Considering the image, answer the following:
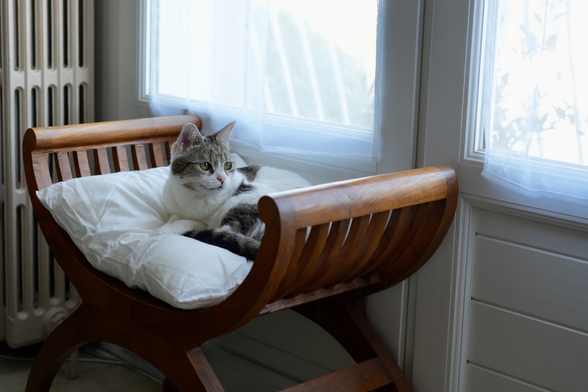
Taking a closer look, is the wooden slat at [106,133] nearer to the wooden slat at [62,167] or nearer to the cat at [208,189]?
the wooden slat at [62,167]

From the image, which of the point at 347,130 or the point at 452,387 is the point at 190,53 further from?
Answer: the point at 452,387

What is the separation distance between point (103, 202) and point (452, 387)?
922 mm

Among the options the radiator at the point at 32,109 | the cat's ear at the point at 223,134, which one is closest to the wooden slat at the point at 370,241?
the cat's ear at the point at 223,134

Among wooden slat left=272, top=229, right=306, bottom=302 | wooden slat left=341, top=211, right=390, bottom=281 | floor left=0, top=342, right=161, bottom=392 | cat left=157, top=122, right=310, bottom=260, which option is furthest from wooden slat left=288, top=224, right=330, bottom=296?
floor left=0, top=342, right=161, bottom=392

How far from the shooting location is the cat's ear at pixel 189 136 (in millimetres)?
1372

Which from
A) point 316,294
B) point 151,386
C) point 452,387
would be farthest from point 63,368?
point 452,387

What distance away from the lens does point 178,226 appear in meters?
1.33

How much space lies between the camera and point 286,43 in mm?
1472

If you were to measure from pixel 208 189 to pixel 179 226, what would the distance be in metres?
0.11

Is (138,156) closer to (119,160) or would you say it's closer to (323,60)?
(119,160)

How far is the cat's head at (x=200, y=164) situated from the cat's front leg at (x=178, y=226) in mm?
79

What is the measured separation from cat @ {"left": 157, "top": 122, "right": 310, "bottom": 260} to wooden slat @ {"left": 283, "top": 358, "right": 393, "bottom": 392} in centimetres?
33

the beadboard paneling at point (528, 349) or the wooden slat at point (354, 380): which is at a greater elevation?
the beadboard paneling at point (528, 349)

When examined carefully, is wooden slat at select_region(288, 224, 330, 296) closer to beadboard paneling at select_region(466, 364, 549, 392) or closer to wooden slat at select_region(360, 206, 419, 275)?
wooden slat at select_region(360, 206, 419, 275)
